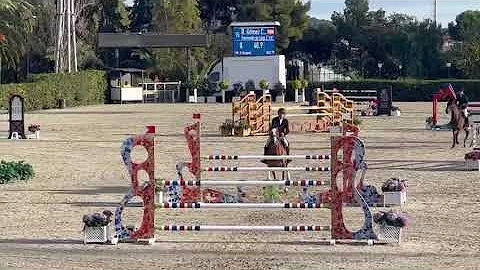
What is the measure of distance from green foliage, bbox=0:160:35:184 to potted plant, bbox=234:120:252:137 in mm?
13085

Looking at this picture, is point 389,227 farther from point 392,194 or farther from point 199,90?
point 199,90

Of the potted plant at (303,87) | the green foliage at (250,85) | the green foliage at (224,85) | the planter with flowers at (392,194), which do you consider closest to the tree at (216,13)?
the potted plant at (303,87)

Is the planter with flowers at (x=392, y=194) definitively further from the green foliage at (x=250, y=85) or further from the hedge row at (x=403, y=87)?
the hedge row at (x=403, y=87)

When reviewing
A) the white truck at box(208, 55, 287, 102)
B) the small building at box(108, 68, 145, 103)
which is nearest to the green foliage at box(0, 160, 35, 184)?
the white truck at box(208, 55, 287, 102)

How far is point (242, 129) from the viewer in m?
32.5

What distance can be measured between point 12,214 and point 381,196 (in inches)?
225

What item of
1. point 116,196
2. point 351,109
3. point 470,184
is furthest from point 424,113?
point 116,196

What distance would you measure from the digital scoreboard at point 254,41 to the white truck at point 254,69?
1.38ft

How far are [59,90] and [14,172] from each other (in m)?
41.1

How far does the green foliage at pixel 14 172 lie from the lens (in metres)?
18.9

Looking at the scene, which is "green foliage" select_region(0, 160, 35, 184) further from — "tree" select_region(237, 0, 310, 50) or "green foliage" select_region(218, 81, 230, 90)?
"tree" select_region(237, 0, 310, 50)

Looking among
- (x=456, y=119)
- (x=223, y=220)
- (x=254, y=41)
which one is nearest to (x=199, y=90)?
(x=254, y=41)

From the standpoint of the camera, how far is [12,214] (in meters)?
14.8

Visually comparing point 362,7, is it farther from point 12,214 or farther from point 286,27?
point 12,214
